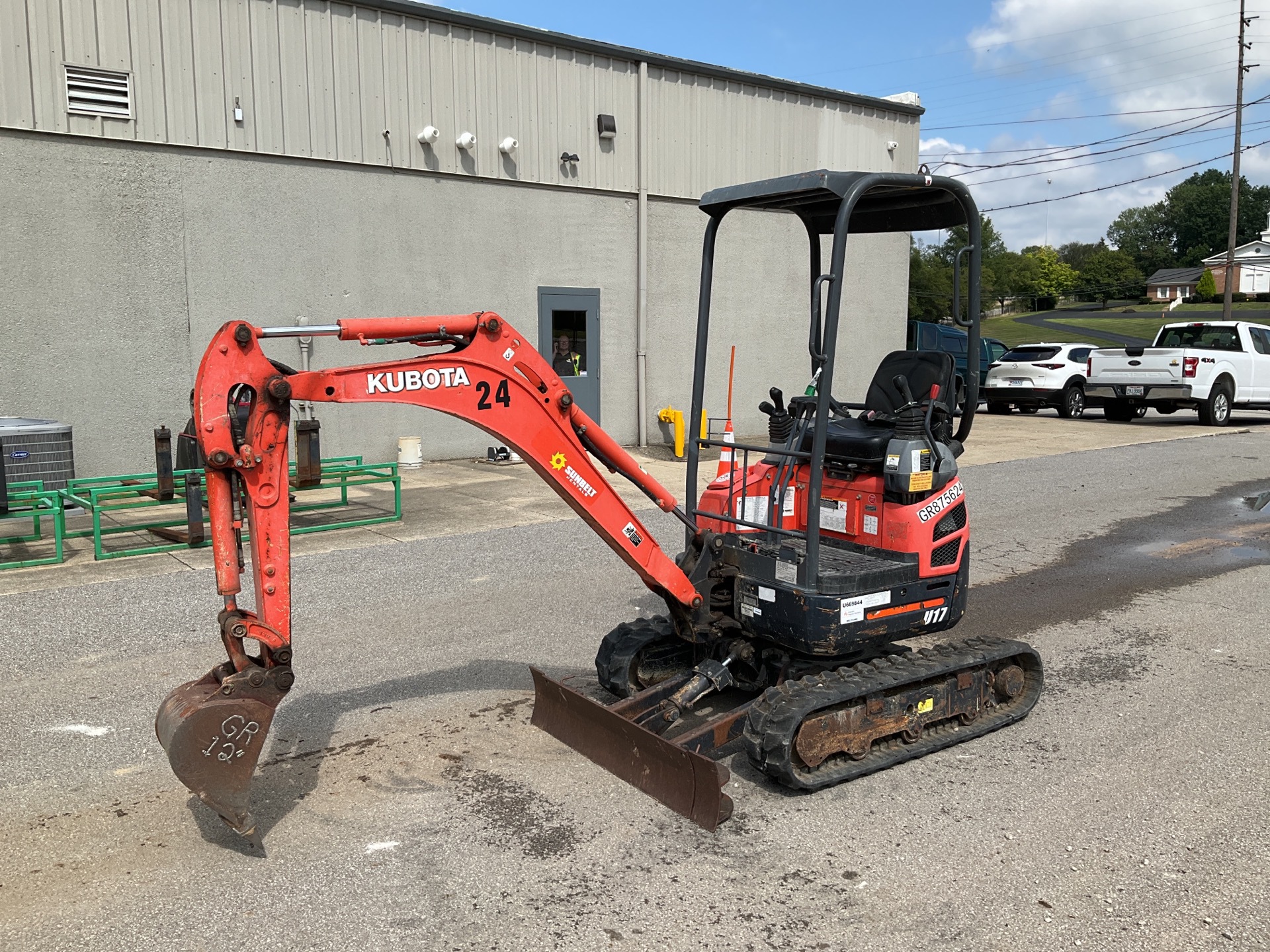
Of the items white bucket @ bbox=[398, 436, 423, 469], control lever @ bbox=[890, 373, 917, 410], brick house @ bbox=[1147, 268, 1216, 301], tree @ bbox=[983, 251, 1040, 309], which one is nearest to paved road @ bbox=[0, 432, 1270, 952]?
control lever @ bbox=[890, 373, 917, 410]

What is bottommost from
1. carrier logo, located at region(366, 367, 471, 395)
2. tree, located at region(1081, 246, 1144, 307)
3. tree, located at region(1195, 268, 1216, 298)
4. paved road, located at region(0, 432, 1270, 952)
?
paved road, located at region(0, 432, 1270, 952)

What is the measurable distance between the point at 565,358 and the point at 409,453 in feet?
10.2

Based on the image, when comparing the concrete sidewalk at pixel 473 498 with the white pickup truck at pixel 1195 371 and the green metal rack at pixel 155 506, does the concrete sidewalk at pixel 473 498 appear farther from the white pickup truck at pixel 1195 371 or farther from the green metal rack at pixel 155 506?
the white pickup truck at pixel 1195 371

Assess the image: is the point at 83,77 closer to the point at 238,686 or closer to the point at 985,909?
the point at 238,686

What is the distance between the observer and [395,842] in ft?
14.3

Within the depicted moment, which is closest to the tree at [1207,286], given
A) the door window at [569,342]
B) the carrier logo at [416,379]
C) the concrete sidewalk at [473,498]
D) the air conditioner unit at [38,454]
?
the concrete sidewalk at [473,498]

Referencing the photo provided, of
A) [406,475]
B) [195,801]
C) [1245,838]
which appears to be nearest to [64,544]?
[406,475]

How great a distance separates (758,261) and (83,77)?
10.8m

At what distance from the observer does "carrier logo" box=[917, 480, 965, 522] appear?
5402 millimetres

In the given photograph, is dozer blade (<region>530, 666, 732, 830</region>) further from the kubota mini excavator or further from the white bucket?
the white bucket

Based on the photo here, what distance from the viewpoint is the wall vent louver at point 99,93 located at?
12.1m

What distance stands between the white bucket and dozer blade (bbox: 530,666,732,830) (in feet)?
31.4

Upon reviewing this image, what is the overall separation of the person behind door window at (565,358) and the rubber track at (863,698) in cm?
1142

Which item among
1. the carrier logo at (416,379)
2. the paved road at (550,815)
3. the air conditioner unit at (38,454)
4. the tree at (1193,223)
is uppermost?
the tree at (1193,223)
